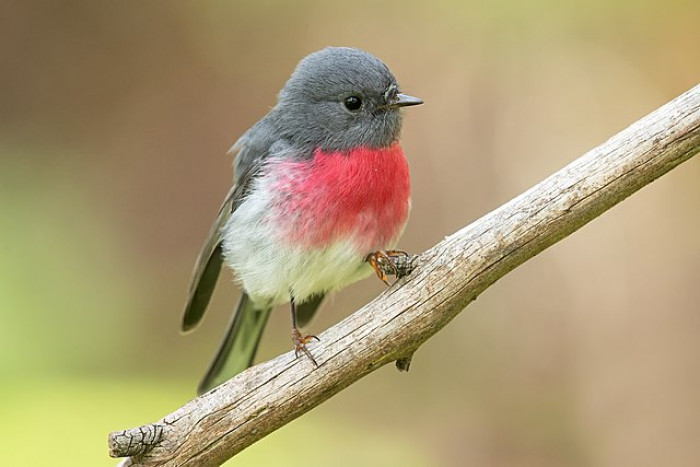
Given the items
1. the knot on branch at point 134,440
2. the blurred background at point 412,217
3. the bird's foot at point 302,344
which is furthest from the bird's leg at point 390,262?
the blurred background at point 412,217

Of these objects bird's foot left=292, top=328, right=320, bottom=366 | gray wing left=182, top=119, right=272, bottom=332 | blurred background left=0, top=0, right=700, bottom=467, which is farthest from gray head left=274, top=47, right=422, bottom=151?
blurred background left=0, top=0, right=700, bottom=467

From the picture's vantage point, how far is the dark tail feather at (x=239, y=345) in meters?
4.35

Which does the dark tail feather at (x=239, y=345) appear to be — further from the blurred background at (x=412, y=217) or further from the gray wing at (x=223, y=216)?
the blurred background at (x=412, y=217)

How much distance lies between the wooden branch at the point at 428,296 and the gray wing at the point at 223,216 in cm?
105

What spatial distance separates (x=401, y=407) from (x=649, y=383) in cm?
141

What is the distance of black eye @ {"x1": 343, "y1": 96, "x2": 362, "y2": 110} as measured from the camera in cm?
387

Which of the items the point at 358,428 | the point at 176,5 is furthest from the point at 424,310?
the point at 176,5

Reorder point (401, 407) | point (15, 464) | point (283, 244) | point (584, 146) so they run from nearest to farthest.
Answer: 1. point (283, 244)
2. point (15, 464)
3. point (401, 407)
4. point (584, 146)

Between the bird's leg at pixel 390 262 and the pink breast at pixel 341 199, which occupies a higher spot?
the pink breast at pixel 341 199

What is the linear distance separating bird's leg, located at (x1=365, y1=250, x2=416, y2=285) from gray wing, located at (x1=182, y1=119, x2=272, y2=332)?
642 mm

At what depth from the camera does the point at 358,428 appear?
4.87 m

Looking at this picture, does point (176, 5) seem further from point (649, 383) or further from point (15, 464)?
point (649, 383)

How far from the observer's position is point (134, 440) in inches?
118

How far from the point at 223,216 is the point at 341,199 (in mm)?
801
